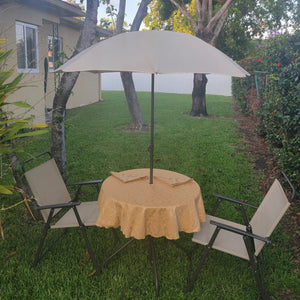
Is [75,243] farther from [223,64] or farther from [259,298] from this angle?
[223,64]

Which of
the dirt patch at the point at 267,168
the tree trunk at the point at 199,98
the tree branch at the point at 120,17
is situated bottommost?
the dirt patch at the point at 267,168

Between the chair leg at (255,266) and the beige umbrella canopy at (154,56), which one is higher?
the beige umbrella canopy at (154,56)

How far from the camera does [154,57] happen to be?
267 centimetres

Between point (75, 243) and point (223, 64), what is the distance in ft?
8.72

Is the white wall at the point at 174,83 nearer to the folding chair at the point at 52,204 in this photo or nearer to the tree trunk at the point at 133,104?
the tree trunk at the point at 133,104

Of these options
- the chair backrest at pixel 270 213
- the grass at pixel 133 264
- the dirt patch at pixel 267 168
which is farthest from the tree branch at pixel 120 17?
the chair backrest at pixel 270 213

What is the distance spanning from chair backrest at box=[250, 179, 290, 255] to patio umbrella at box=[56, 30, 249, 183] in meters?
1.22

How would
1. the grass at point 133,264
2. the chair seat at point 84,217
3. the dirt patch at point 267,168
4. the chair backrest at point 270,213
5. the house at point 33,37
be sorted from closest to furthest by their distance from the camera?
the chair backrest at point 270,213 → the grass at point 133,264 → the chair seat at point 84,217 → the dirt patch at point 267,168 → the house at point 33,37

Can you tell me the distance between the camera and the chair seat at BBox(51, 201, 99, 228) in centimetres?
337

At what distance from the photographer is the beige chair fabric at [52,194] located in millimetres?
3451

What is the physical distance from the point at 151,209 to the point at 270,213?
117 centimetres

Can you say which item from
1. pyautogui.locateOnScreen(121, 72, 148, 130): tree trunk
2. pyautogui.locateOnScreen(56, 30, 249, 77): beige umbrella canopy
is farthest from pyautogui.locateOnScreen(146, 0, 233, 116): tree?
pyautogui.locateOnScreen(56, 30, 249, 77): beige umbrella canopy

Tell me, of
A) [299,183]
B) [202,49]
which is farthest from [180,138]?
[202,49]

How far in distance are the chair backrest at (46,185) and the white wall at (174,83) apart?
2372cm
